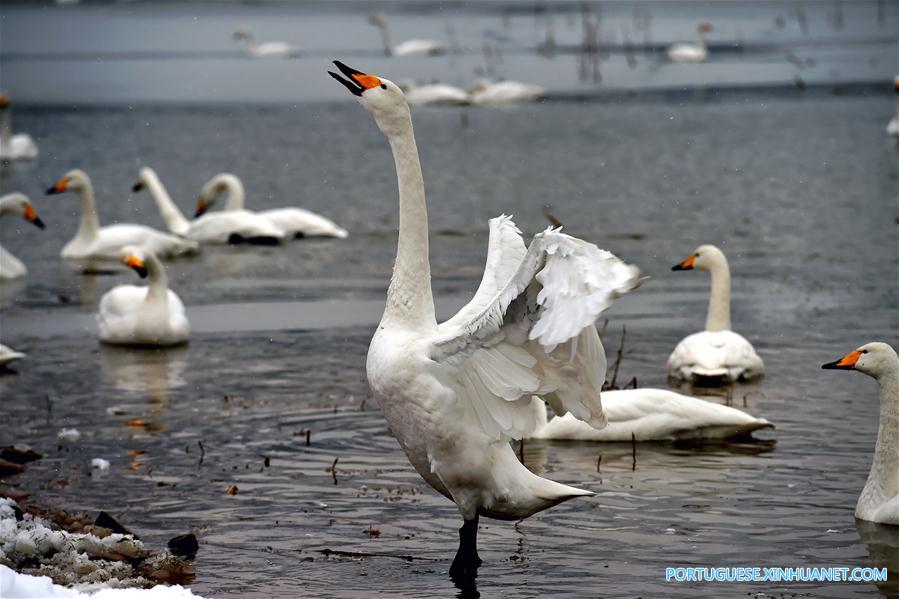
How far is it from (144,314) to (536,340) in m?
7.24

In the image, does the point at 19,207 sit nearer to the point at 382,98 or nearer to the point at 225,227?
the point at 225,227

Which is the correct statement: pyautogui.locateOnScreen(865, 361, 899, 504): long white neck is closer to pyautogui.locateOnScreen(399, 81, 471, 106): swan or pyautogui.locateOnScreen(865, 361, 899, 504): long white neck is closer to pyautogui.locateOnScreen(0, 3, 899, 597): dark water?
pyautogui.locateOnScreen(0, 3, 899, 597): dark water

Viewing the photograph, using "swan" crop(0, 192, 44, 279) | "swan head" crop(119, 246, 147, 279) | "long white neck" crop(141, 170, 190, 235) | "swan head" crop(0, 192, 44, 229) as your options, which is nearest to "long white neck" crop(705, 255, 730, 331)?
"swan head" crop(119, 246, 147, 279)

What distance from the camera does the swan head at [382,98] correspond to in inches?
270

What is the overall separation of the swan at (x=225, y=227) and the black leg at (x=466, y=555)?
1235 centimetres

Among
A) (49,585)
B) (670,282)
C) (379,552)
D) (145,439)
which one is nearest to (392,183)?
(670,282)

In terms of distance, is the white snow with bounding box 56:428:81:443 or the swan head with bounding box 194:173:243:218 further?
the swan head with bounding box 194:173:243:218

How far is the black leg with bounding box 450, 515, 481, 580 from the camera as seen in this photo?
6.89 metres

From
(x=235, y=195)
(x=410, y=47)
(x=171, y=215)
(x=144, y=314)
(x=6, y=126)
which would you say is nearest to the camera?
(x=144, y=314)

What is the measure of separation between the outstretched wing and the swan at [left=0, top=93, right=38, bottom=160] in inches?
853

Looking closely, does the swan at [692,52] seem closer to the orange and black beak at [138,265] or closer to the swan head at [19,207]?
the swan head at [19,207]

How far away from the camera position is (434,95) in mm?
33594

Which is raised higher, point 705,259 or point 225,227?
point 225,227

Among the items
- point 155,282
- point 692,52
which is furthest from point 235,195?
point 692,52
